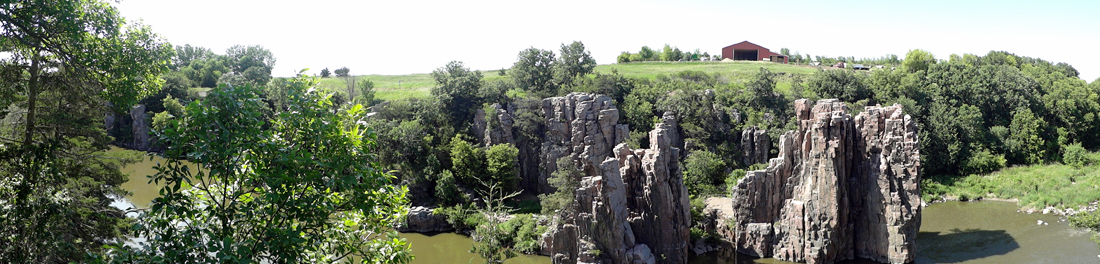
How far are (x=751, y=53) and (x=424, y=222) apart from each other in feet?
183

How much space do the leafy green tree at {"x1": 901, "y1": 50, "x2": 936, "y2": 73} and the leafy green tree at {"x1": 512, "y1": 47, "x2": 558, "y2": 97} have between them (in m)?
33.4

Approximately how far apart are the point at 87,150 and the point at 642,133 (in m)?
33.3

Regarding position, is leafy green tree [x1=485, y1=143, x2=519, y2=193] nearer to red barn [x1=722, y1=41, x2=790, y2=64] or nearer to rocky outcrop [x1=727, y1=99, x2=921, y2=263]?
rocky outcrop [x1=727, y1=99, x2=921, y2=263]

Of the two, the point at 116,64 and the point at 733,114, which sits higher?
the point at 116,64

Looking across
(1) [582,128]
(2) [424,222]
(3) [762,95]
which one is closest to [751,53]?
(3) [762,95]

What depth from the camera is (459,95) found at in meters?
47.1

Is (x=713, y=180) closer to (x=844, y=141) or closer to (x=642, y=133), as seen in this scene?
(x=642, y=133)

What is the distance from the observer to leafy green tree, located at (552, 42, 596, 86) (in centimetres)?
5000

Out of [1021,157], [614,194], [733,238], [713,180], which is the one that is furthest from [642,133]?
[1021,157]

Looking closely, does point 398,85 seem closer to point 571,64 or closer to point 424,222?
point 571,64

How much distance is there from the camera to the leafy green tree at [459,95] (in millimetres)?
46344

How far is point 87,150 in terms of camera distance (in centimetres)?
1459

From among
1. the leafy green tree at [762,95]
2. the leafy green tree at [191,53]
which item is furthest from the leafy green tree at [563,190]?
the leafy green tree at [191,53]

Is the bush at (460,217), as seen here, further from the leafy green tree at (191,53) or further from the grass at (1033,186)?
the leafy green tree at (191,53)
